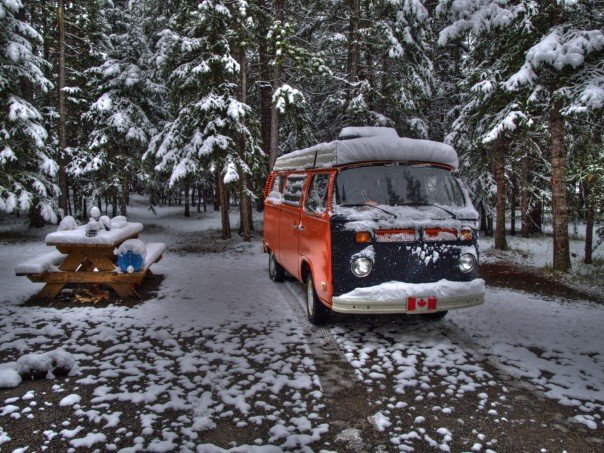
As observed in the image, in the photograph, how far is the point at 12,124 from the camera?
1564cm

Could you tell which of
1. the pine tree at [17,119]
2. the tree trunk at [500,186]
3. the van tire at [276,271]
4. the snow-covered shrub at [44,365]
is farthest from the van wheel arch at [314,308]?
the pine tree at [17,119]

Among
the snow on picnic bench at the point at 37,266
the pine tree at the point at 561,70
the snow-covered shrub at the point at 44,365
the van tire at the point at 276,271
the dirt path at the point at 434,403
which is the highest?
the pine tree at the point at 561,70

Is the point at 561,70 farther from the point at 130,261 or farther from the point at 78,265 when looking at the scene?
the point at 78,265

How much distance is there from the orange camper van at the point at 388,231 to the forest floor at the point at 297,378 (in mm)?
757

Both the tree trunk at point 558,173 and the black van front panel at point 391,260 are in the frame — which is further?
the tree trunk at point 558,173

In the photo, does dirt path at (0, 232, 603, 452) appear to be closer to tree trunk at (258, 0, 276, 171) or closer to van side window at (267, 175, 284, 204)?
van side window at (267, 175, 284, 204)

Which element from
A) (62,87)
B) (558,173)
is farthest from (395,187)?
(62,87)

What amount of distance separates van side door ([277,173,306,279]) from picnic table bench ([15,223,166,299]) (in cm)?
287

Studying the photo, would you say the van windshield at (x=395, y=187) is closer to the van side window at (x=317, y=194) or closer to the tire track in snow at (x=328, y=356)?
the van side window at (x=317, y=194)

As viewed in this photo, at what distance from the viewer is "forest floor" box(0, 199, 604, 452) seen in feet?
12.6

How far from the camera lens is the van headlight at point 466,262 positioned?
20.4 feet

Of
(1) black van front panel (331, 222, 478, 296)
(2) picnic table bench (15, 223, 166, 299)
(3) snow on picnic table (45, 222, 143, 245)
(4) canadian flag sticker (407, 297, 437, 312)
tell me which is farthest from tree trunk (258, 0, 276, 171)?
(4) canadian flag sticker (407, 297, 437, 312)

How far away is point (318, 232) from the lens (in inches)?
251

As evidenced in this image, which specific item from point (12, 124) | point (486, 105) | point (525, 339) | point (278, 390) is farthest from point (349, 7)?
point (278, 390)
